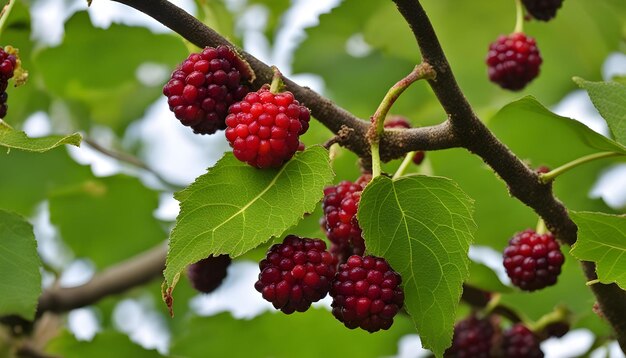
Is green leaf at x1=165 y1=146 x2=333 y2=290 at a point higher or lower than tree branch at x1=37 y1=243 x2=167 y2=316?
higher

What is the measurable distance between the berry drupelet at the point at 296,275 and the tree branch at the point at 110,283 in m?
1.10

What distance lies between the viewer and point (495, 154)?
4.62 feet

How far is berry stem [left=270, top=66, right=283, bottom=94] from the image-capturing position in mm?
1310

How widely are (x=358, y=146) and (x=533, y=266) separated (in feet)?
1.28

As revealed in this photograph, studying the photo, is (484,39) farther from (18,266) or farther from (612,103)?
(18,266)

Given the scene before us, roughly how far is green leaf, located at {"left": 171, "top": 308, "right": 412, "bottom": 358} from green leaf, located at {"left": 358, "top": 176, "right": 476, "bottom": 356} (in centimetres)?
101

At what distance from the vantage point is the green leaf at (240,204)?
123 centimetres

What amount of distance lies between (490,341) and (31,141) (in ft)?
3.45

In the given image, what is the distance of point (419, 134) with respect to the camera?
139 cm

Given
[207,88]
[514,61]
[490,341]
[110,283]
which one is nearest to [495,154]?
[207,88]

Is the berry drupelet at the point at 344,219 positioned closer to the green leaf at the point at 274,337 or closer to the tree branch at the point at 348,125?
the tree branch at the point at 348,125

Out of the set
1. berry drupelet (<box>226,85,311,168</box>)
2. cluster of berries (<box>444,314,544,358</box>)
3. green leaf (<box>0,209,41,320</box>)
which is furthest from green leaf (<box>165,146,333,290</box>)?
cluster of berries (<box>444,314,544,358</box>)

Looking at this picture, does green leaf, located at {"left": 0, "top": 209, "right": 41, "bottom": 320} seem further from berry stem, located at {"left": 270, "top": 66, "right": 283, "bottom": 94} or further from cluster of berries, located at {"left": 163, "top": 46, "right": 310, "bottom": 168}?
berry stem, located at {"left": 270, "top": 66, "right": 283, "bottom": 94}

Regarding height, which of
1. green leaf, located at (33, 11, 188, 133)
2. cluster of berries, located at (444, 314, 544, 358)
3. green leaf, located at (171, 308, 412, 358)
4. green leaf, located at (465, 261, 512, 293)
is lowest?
cluster of berries, located at (444, 314, 544, 358)
